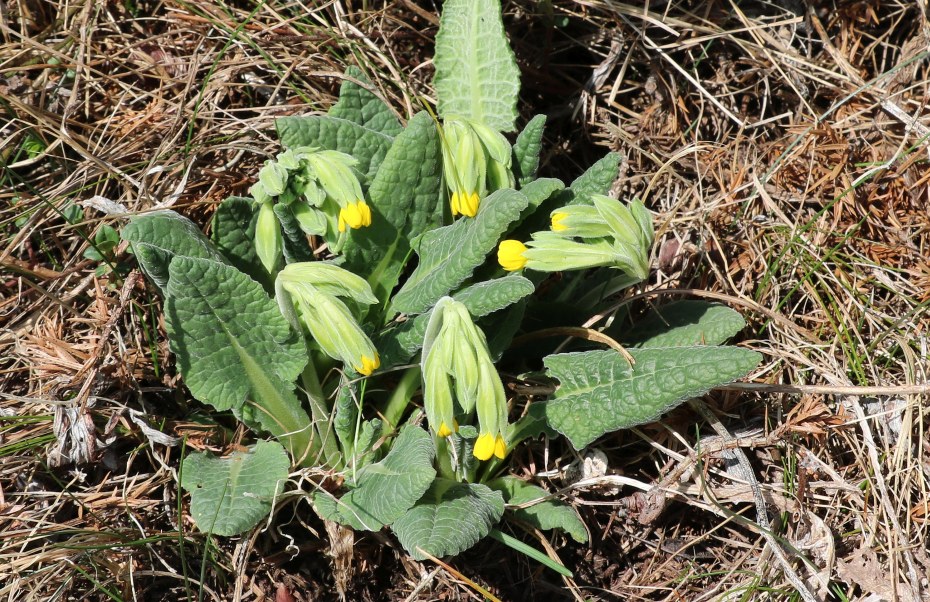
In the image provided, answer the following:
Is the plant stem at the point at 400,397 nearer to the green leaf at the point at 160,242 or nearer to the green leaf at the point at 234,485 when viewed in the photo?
the green leaf at the point at 234,485

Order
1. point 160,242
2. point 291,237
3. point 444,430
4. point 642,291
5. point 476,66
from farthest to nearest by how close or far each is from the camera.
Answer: point 642,291
point 476,66
point 291,237
point 160,242
point 444,430

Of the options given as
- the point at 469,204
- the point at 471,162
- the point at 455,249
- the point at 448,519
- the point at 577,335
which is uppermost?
the point at 471,162

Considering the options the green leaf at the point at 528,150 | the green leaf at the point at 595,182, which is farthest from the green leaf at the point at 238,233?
the green leaf at the point at 595,182

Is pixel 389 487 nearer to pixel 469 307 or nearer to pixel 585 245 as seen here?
pixel 469 307

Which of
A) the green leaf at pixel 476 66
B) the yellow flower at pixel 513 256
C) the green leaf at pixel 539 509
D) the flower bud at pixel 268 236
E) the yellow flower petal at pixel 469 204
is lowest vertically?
the green leaf at pixel 539 509

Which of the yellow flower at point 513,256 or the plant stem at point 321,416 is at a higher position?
the yellow flower at point 513,256

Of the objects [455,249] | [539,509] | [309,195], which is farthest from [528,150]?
[539,509]
